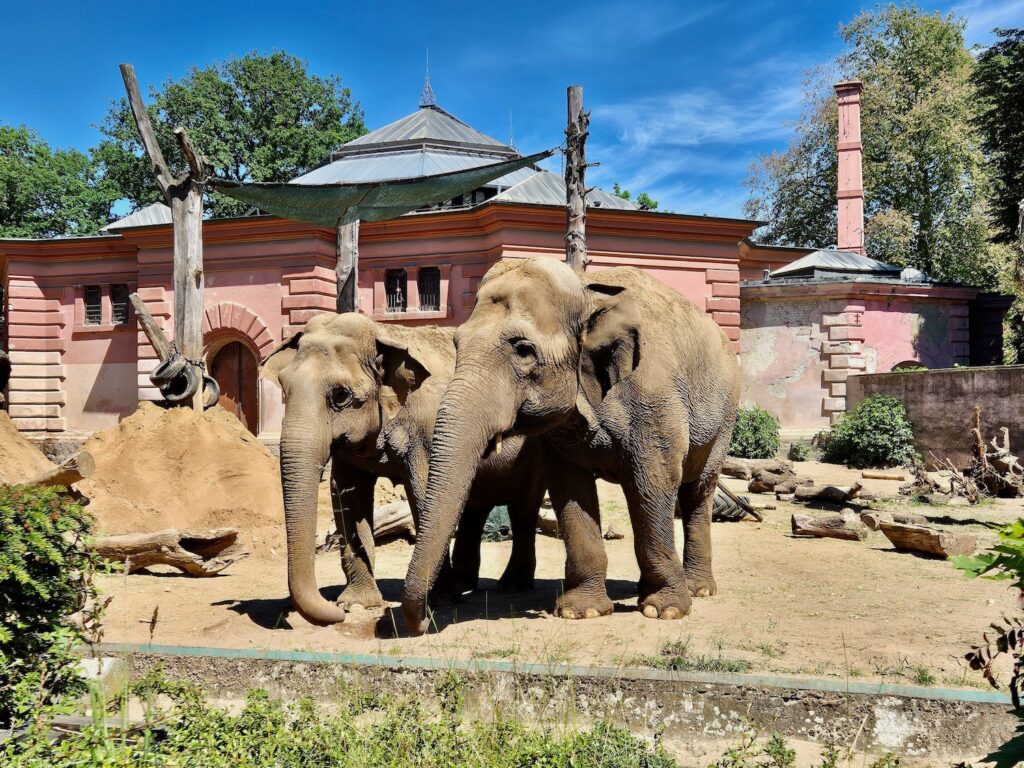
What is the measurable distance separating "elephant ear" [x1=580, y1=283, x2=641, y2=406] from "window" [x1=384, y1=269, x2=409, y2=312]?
1533 cm

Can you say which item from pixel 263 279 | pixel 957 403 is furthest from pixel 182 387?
pixel 957 403

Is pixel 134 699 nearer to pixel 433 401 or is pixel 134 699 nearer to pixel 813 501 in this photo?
pixel 433 401

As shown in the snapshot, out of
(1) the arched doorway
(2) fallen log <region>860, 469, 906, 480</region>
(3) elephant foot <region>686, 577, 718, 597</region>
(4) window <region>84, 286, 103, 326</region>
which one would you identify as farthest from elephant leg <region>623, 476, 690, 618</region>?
(4) window <region>84, 286, 103, 326</region>

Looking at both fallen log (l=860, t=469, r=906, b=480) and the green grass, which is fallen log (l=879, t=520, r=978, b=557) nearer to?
the green grass

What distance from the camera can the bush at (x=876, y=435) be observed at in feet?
62.2

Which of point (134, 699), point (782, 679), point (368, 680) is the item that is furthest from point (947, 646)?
point (134, 699)

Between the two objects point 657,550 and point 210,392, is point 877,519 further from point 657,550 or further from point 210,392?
point 210,392

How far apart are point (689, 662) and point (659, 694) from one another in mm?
522

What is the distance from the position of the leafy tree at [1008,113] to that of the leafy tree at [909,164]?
21.4 feet

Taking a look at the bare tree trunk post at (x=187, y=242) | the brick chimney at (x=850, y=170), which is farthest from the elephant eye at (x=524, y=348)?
the brick chimney at (x=850, y=170)

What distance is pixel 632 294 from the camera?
6.20 meters

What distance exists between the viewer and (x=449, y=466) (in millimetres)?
5223

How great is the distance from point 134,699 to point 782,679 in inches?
137

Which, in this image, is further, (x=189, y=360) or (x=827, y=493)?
(x=827, y=493)
